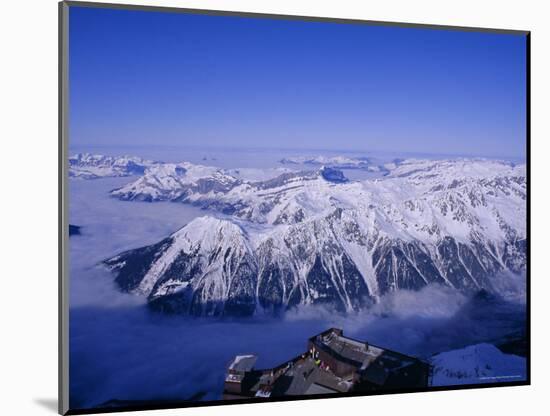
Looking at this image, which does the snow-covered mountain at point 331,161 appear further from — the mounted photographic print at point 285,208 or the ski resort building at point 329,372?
the ski resort building at point 329,372

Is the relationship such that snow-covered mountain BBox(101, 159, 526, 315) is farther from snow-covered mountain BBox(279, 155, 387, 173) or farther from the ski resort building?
the ski resort building

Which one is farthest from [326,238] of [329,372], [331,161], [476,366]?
[476,366]

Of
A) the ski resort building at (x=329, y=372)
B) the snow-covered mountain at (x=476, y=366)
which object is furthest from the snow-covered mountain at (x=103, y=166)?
the snow-covered mountain at (x=476, y=366)

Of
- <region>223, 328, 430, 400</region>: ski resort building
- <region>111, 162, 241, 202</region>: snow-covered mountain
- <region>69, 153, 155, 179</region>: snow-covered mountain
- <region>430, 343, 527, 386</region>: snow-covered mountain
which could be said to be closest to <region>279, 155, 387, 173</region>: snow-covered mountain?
<region>111, 162, 241, 202</region>: snow-covered mountain

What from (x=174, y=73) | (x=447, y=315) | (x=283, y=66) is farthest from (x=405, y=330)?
(x=174, y=73)

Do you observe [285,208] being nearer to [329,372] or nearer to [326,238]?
[326,238]
